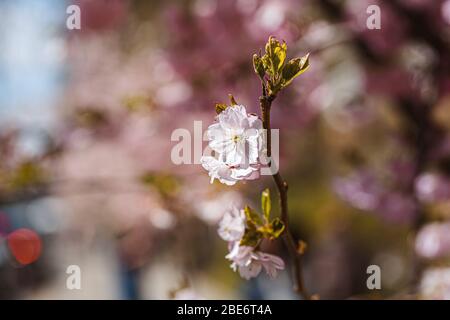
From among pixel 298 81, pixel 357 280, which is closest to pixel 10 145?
pixel 298 81

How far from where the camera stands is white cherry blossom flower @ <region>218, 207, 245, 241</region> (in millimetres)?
782

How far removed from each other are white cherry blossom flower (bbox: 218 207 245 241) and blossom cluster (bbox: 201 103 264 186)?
0.10m

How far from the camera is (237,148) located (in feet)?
2.31

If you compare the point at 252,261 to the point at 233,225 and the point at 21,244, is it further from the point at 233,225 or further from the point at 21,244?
the point at 21,244

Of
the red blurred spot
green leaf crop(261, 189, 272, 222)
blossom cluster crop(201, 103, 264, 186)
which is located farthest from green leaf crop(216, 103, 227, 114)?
the red blurred spot

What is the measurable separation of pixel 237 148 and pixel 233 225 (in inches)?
5.3

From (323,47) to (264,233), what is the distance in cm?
130

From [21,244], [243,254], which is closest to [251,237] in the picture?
[243,254]

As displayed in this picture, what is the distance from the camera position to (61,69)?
18.4 ft

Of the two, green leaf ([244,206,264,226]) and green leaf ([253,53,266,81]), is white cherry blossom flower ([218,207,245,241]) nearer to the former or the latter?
green leaf ([244,206,264,226])

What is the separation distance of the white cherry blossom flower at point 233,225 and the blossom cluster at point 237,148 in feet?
0.31

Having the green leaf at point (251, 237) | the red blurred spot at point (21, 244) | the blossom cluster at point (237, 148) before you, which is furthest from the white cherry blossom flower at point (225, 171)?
the red blurred spot at point (21, 244)
